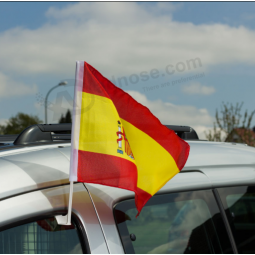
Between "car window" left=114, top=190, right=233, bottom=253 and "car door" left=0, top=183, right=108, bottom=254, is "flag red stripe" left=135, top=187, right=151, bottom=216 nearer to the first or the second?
"car window" left=114, top=190, right=233, bottom=253

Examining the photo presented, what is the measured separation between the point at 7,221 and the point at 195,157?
1.11 meters

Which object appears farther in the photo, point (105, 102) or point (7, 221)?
point (105, 102)

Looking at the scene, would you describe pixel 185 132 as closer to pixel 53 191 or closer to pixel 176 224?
pixel 176 224

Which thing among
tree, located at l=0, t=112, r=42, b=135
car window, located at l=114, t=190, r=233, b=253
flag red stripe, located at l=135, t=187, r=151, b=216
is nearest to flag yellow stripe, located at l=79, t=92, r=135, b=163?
flag red stripe, located at l=135, t=187, r=151, b=216

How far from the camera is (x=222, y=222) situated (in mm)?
2082

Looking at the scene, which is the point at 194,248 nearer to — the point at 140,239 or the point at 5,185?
the point at 140,239

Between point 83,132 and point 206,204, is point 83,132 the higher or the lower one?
the higher one

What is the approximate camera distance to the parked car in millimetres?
1562

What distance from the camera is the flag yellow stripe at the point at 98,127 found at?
5.52 feet

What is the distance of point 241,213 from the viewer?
87.9 inches

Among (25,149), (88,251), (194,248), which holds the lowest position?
(194,248)

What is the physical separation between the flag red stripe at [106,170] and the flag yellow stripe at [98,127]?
3 centimetres

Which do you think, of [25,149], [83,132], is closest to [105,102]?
[83,132]

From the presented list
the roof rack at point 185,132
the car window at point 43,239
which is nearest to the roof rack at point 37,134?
the car window at point 43,239
